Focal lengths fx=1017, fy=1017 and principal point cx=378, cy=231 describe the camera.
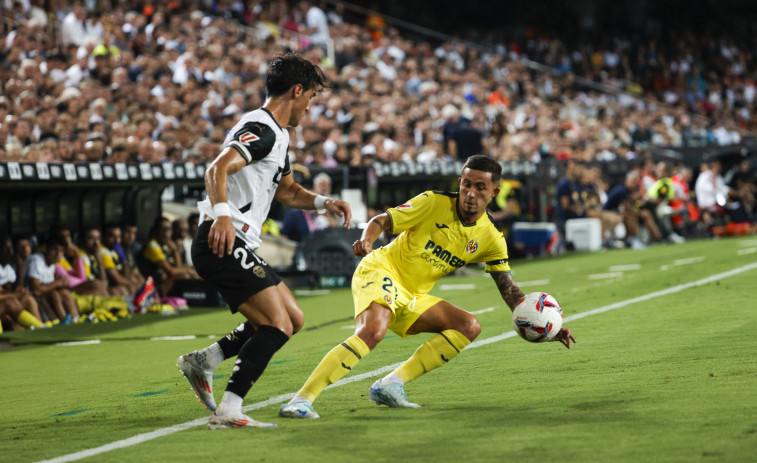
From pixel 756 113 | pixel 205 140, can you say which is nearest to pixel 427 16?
pixel 756 113

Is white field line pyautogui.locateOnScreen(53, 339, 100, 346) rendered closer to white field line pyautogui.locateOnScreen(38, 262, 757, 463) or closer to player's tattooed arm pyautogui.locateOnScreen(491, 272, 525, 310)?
white field line pyautogui.locateOnScreen(38, 262, 757, 463)

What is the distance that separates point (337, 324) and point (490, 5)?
2903 centimetres

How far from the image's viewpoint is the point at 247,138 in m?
5.42

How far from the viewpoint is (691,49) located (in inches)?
1497

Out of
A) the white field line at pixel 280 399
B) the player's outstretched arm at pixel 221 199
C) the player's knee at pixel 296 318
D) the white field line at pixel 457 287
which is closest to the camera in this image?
the white field line at pixel 280 399

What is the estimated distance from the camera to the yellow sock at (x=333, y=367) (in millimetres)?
5727

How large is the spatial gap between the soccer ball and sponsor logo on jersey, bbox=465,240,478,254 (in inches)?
17.7


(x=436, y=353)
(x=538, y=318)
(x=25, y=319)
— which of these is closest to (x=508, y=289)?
(x=538, y=318)

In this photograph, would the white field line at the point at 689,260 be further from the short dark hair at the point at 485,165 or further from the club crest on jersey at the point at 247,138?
the club crest on jersey at the point at 247,138

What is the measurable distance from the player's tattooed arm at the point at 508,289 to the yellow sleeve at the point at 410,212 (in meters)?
0.65

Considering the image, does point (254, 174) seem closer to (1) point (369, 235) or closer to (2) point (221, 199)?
(2) point (221, 199)

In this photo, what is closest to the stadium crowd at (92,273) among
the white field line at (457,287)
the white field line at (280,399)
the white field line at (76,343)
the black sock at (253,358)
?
the white field line at (76,343)

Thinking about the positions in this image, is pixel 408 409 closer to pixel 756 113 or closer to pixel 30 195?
pixel 30 195

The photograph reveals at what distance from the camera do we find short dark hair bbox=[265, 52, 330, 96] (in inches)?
224
